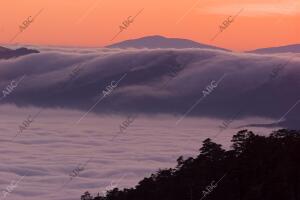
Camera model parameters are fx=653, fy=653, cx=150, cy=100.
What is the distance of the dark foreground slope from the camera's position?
6688 cm

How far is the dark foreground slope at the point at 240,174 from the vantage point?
219ft

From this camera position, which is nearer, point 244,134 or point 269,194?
point 269,194

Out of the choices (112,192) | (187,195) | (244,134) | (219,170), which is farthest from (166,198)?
(112,192)

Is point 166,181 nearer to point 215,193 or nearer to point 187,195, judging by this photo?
point 187,195

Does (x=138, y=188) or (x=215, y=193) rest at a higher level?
(x=138, y=188)

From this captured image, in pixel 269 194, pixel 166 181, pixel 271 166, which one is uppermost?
pixel 166 181

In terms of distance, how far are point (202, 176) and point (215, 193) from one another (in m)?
8.72

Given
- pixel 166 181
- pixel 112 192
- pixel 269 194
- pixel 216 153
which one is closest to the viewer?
pixel 269 194

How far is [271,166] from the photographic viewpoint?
72062mm

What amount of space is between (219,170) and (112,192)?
27644mm

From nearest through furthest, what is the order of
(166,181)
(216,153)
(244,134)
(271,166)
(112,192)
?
(271,166), (244,134), (216,153), (166,181), (112,192)

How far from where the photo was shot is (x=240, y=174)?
2931 inches

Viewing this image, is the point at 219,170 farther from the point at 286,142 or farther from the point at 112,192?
the point at 112,192

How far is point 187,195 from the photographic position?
84.1 m
